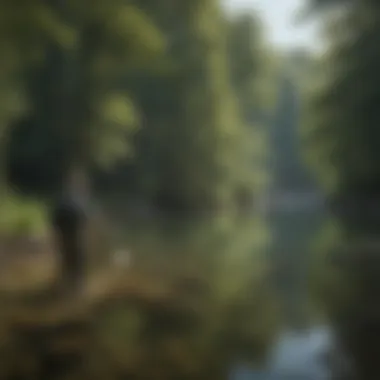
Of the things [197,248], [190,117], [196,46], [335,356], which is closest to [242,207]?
[197,248]

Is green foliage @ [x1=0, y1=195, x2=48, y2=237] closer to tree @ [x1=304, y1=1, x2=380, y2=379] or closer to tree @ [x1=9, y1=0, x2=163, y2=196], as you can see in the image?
tree @ [x1=9, y1=0, x2=163, y2=196]

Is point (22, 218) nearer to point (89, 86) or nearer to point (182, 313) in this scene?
point (89, 86)

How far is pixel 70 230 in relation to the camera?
1.75 metres

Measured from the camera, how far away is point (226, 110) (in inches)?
86.9

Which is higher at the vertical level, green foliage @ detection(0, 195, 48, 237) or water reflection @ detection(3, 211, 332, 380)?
green foliage @ detection(0, 195, 48, 237)

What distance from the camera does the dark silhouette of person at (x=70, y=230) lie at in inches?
68.2

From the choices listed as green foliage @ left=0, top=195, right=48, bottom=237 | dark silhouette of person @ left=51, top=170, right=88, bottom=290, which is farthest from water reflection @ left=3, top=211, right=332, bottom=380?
green foliage @ left=0, top=195, right=48, bottom=237

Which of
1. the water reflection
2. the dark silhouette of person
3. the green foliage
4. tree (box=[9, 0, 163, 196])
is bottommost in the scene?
the water reflection

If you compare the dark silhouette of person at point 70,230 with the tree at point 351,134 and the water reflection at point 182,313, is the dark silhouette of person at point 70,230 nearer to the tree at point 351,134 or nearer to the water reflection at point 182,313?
the water reflection at point 182,313

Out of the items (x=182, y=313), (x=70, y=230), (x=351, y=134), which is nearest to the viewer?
(x=182, y=313)

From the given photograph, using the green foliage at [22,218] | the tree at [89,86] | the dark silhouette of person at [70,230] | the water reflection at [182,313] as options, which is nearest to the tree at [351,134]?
the water reflection at [182,313]

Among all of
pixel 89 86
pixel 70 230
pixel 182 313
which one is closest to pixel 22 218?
pixel 70 230

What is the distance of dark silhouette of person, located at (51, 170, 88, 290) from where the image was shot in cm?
173

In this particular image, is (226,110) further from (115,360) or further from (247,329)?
(115,360)
